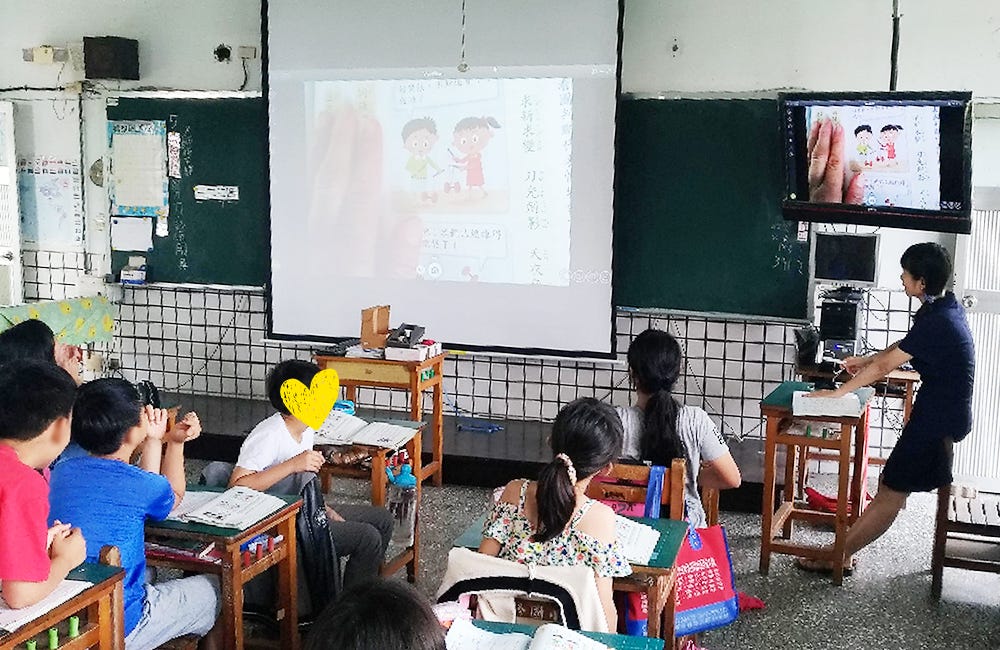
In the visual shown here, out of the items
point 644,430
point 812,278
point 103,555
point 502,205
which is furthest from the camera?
point 502,205

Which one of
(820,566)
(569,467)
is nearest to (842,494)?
(820,566)

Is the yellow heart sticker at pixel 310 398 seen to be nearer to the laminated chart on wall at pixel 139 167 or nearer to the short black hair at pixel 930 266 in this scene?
the short black hair at pixel 930 266

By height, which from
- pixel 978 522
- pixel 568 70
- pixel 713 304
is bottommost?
pixel 978 522

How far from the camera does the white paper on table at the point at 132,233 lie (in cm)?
663

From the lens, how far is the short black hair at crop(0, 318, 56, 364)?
12.4 ft

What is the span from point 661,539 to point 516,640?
89cm

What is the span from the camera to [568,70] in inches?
220

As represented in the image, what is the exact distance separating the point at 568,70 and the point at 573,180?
0.58 meters

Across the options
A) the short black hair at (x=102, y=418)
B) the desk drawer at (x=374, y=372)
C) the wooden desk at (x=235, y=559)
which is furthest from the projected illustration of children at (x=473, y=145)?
the short black hair at (x=102, y=418)

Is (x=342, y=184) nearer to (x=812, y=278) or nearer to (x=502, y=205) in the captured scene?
(x=502, y=205)

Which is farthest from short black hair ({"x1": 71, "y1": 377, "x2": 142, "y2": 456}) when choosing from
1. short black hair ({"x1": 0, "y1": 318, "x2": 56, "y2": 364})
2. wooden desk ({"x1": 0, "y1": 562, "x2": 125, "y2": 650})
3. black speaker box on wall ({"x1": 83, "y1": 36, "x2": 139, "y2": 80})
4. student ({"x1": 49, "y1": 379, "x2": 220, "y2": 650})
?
black speaker box on wall ({"x1": 83, "y1": 36, "x2": 139, "y2": 80})

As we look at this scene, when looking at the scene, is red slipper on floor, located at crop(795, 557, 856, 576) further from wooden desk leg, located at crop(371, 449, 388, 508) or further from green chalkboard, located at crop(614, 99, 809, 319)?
wooden desk leg, located at crop(371, 449, 388, 508)

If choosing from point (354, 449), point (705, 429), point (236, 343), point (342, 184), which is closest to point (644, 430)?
point (705, 429)

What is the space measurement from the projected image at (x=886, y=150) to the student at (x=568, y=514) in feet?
8.76
